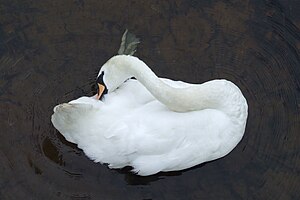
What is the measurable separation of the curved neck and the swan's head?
0.02 metres

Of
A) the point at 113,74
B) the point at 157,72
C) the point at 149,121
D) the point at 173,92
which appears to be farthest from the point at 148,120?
the point at 157,72

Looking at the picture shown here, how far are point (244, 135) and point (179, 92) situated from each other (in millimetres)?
1073

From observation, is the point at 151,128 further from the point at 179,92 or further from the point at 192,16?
the point at 192,16

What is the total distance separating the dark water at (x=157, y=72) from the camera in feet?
19.9

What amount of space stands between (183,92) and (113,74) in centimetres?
61

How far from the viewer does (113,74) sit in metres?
5.65

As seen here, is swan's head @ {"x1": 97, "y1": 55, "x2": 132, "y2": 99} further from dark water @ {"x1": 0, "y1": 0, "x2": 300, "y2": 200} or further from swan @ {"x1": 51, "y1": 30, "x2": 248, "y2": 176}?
dark water @ {"x1": 0, "y1": 0, "x2": 300, "y2": 200}

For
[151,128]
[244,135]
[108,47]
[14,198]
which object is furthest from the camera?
[108,47]

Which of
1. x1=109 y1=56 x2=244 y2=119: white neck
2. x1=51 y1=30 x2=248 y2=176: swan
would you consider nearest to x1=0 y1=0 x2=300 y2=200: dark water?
x1=51 y1=30 x2=248 y2=176: swan

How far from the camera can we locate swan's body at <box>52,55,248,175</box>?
17.9ft

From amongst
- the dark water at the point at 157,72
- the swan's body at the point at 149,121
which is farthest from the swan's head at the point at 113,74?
the dark water at the point at 157,72

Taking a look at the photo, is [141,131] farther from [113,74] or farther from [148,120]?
[113,74]

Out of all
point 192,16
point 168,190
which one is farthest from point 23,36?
point 168,190

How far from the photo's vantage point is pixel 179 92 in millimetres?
5586
